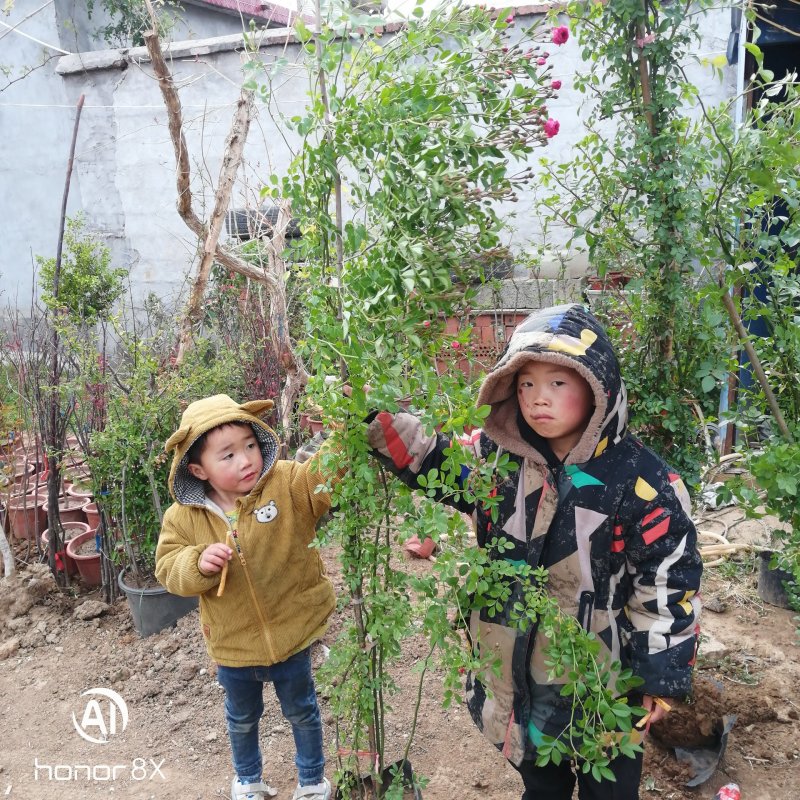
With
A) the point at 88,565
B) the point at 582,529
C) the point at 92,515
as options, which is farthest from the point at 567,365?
the point at 92,515

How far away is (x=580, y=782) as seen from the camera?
1.86 m

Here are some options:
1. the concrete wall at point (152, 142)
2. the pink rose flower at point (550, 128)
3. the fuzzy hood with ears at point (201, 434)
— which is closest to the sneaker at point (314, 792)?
the fuzzy hood with ears at point (201, 434)

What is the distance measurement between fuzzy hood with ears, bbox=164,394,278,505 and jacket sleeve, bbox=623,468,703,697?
113cm

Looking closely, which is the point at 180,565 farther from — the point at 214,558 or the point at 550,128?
the point at 550,128

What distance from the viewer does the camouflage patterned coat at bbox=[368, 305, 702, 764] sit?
162cm

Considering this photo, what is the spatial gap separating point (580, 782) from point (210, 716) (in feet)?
5.96

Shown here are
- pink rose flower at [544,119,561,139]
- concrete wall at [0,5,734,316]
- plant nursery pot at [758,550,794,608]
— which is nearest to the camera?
pink rose flower at [544,119,561,139]

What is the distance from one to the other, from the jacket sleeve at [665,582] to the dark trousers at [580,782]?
275mm

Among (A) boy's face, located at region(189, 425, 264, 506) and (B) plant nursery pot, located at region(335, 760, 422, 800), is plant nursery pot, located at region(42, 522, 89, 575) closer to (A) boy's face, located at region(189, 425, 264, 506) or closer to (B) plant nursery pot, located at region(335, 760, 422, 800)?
(A) boy's face, located at region(189, 425, 264, 506)

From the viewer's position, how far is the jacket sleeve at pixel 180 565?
2.05 metres

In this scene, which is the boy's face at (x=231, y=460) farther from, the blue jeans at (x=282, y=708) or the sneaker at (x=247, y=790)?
the sneaker at (x=247, y=790)

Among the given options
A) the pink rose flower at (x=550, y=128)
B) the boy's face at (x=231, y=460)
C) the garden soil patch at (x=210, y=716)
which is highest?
the pink rose flower at (x=550, y=128)

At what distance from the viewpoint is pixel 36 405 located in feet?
13.1

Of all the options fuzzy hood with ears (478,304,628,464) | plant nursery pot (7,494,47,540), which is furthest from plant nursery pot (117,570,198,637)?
fuzzy hood with ears (478,304,628,464)
